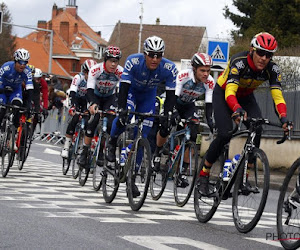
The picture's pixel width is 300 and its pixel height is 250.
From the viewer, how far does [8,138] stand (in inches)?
615

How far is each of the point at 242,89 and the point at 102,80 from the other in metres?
4.66

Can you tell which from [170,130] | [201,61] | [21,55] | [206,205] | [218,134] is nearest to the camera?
[218,134]

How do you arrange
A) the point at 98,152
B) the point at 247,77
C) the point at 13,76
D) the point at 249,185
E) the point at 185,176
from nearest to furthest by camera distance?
the point at 249,185 → the point at 247,77 → the point at 185,176 → the point at 98,152 → the point at 13,76

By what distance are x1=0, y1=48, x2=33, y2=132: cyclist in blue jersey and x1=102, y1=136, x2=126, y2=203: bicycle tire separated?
A: 4.72m

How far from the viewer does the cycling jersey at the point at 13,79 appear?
16250 mm

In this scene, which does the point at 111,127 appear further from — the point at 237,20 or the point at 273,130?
the point at 237,20

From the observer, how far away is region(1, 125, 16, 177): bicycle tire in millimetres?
15117

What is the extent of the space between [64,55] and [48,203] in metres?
105

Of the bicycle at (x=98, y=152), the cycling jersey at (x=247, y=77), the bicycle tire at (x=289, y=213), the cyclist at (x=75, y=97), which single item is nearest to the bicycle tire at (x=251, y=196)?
the bicycle tire at (x=289, y=213)

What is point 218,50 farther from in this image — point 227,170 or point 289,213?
point 289,213

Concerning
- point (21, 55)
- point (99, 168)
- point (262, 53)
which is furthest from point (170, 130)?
point (21, 55)

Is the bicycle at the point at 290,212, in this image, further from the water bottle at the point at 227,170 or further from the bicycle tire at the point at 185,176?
the bicycle tire at the point at 185,176

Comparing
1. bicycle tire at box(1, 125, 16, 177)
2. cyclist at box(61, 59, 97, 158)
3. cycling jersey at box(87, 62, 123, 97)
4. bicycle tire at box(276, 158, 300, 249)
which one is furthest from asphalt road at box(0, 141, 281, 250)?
cyclist at box(61, 59, 97, 158)

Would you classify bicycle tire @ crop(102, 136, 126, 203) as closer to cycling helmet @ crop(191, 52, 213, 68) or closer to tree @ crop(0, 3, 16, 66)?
cycling helmet @ crop(191, 52, 213, 68)
